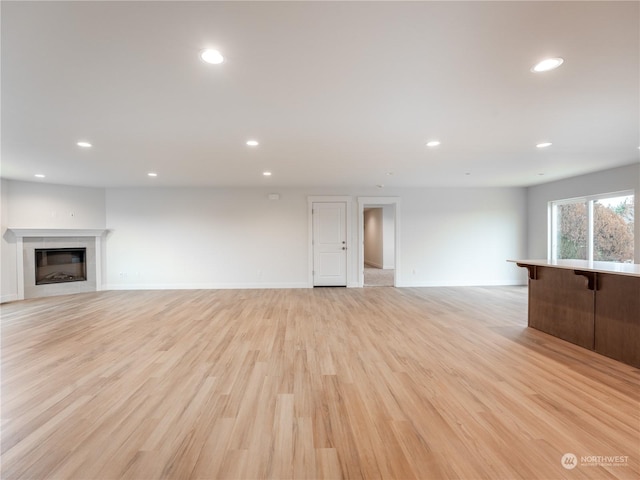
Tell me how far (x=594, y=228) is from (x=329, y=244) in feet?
17.8

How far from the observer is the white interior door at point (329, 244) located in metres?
6.89

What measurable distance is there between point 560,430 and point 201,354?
3027 millimetres

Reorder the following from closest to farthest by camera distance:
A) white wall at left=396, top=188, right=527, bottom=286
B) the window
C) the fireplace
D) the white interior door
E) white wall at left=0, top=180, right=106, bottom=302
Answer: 1. the window
2. white wall at left=0, top=180, right=106, bottom=302
3. the fireplace
4. the white interior door
5. white wall at left=396, top=188, right=527, bottom=286

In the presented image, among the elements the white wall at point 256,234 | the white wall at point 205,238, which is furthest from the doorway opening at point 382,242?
the white wall at point 205,238

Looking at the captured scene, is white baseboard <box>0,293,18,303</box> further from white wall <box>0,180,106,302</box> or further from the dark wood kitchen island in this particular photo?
the dark wood kitchen island

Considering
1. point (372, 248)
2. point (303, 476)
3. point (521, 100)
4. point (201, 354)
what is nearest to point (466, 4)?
point (521, 100)

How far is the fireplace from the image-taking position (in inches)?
237

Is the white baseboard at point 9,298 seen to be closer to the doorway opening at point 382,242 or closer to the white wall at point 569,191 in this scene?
the doorway opening at point 382,242

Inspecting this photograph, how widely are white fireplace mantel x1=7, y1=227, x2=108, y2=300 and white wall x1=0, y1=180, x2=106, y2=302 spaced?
7 cm

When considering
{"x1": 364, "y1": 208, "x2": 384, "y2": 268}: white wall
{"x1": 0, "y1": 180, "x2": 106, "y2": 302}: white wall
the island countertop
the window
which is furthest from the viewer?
{"x1": 364, "y1": 208, "x2": 384, "y2": 268}: white wall

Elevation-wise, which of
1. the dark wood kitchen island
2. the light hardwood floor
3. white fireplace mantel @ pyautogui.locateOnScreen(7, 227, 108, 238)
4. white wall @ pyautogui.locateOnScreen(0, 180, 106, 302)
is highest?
white wall @ pyautogui.locateOnScreen(0, 180, 106, 302)

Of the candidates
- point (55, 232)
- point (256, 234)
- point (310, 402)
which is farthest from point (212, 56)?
point (55, 232)

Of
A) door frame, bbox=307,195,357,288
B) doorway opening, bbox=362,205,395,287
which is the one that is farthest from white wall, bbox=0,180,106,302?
doorway opening, bbox=362,205,395,287

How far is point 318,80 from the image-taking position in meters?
2.05
